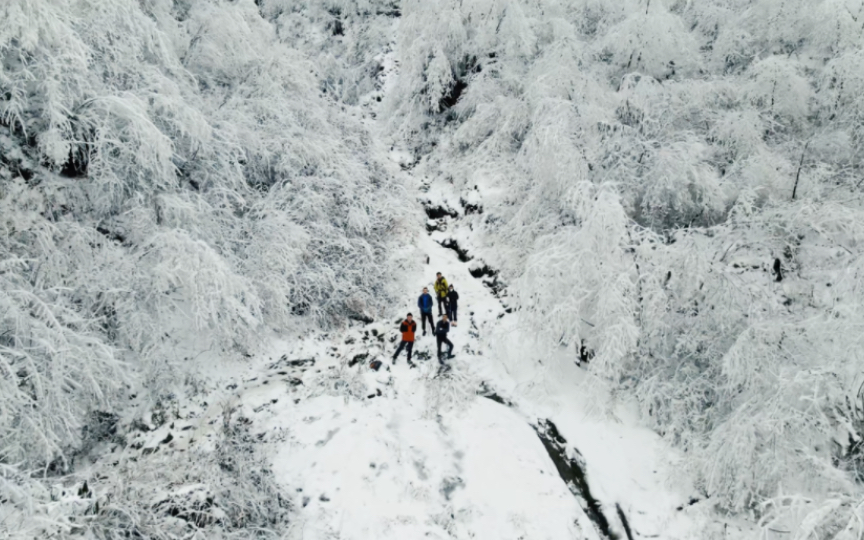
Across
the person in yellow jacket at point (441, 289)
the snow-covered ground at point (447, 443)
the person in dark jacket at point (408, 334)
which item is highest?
the person in yellow jacket at point (441, 289)

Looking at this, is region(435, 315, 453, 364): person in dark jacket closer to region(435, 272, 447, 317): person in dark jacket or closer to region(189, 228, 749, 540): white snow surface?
region(189, 228, 749, 540): white snow surface

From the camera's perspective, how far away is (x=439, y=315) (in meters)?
12.8

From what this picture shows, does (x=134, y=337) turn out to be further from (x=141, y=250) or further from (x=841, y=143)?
(x=841, y=143)

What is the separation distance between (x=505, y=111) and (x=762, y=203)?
8313 mm

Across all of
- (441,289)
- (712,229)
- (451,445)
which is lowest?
(451,445)

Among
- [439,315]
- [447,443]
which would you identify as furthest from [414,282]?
[447,443]

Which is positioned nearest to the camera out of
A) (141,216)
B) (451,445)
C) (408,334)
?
(451,445)

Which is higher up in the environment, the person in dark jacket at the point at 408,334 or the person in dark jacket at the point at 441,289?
the person in dark jacket at the point at 441,289

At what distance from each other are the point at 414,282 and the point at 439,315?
1.63 m

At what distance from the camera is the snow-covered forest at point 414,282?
7238mm

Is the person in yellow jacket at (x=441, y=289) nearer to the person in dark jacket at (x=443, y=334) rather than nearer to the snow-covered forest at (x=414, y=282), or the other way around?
the snow-covered forest at (x=414, y=282)

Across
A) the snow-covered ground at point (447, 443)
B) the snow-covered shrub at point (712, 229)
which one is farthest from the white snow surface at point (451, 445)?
the snow-covered shrub at point (712, 229)

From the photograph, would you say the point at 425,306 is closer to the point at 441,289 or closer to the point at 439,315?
the point at 441,289

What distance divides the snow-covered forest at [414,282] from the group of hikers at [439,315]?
1.71 feet
